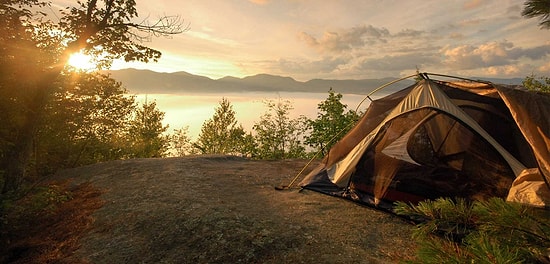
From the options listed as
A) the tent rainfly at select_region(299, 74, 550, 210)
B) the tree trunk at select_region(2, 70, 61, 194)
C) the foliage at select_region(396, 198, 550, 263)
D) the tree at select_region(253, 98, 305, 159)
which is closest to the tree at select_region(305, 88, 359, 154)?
the tree at select_region(253, 98, 305, 159)

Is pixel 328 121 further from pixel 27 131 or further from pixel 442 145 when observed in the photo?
pixel 27 131

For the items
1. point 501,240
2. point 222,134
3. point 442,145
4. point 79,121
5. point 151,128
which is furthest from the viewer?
point 222,134

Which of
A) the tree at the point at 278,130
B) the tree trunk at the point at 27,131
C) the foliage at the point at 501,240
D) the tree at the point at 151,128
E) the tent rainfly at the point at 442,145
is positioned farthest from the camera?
the tree at the point at 278,130

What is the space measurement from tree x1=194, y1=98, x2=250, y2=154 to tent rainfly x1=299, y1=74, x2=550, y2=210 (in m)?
23.8

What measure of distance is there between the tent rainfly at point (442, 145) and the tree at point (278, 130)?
21.9 meters

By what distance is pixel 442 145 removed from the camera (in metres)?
6.33

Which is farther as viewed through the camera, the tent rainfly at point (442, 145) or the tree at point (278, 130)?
the tree at point (278, 130)

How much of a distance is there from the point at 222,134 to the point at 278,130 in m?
8.29

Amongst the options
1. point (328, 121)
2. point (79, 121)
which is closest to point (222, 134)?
point (328, 121)

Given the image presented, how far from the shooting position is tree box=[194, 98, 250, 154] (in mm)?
32094

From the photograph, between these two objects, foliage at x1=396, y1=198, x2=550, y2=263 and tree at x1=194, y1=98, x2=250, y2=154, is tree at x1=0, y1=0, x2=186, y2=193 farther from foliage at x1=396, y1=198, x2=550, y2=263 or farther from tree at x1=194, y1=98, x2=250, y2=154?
tree at x1=194, y1=98, x2=250, y2=154

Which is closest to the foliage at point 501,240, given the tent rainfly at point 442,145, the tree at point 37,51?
the tent rainfly at point 442,145

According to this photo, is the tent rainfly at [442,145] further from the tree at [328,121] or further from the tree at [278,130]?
the tree at [278,130]

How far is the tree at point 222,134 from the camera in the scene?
32094mm
